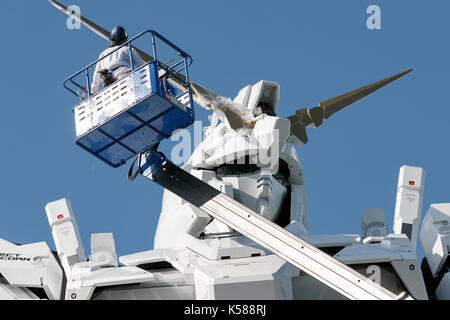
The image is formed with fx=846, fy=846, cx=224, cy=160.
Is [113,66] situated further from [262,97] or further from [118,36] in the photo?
[262,97]

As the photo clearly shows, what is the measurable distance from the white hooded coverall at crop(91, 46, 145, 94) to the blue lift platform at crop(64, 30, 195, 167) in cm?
13

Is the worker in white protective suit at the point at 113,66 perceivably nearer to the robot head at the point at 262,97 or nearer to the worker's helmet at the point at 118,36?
the worker's helmet at the point at 118,36

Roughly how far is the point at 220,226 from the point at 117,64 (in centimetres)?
422

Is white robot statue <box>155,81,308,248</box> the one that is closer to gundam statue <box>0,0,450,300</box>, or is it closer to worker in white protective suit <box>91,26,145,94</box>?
gundam statue <box>0,0,450,300</box>

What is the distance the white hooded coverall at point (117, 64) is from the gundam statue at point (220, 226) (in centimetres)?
8

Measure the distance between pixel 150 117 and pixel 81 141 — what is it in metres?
1.59

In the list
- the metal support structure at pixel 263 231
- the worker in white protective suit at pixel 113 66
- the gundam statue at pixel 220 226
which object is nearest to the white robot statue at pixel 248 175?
the gundam statue at pixel 220 226

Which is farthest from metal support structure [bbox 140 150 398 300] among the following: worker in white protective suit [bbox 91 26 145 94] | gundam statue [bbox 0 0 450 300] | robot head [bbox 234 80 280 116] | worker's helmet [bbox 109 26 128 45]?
robot head [bbox 234 80 280 116]

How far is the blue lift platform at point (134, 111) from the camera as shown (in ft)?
54.3

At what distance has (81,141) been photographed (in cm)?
1734

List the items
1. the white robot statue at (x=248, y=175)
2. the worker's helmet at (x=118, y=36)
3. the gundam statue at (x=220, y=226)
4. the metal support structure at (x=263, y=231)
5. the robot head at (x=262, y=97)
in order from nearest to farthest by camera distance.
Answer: the metal support structure at (x=263, y=231) < the gundam statue at (x=220, y=226) < the worker's helmet at (x=118, y=36) < the white robot statue at (x=248, y=175) < the robot head at (x=262, y=97)

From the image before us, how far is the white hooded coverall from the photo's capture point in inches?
696

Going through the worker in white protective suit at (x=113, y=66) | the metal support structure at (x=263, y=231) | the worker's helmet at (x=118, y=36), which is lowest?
the metal support structure at (x=263, y=231)
